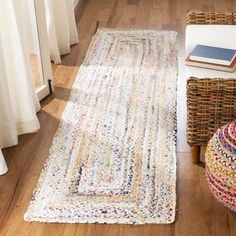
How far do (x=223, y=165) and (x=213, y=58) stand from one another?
570 millimetres

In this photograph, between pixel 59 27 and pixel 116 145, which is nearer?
pixel 116 145

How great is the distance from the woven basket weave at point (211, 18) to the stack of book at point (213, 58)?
0.36m

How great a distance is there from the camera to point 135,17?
11.6 feet

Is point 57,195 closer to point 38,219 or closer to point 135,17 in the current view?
point 38,219

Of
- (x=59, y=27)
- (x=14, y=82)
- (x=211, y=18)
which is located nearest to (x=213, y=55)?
(x=211, y=18)

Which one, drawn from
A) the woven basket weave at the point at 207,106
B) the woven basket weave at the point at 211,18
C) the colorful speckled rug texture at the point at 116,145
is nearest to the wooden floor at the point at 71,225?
the colorful speckled rug texture at the point at 116,145

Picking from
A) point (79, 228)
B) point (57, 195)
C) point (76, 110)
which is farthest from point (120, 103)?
point (79, 228)

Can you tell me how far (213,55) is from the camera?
2.05 m

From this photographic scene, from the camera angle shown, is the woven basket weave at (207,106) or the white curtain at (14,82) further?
the white curtain at (14,82)

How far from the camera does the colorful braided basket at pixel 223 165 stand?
5.36 ft

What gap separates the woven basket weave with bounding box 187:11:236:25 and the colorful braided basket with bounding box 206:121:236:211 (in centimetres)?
88

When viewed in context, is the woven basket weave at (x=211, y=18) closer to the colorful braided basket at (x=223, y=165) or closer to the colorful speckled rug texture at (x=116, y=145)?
the colorful speckled rug texture at (x=116, y=145)

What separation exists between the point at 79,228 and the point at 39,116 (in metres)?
0.85

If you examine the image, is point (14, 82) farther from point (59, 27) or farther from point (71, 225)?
point (59, 27)
